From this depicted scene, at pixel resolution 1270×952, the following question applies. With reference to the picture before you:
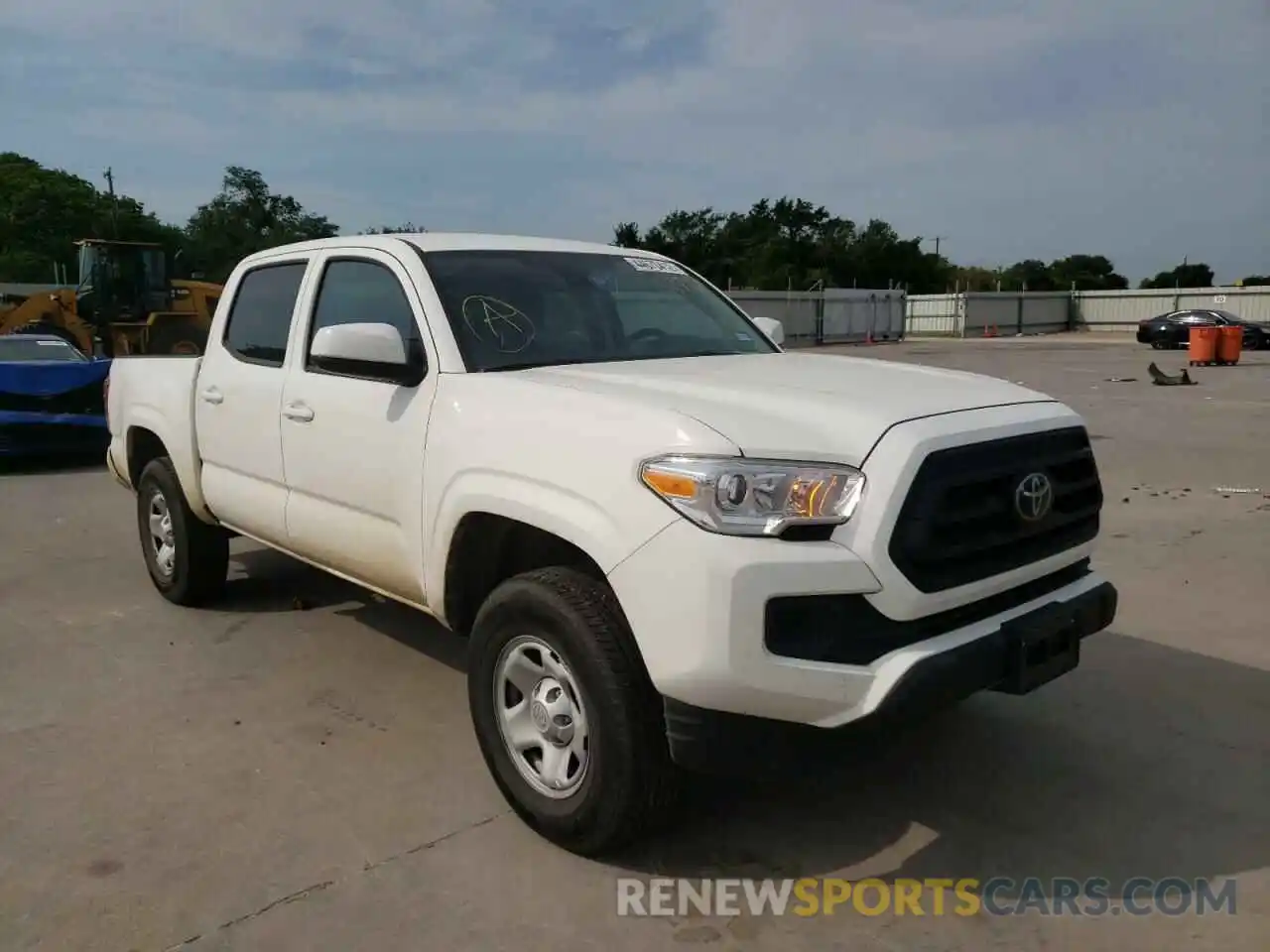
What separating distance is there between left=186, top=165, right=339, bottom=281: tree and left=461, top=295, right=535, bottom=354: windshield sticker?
78028 millimetres

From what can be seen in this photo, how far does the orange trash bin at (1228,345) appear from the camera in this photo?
26.0 m

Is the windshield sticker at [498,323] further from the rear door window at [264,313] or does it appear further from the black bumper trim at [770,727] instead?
the black bumper trim at [770,727]

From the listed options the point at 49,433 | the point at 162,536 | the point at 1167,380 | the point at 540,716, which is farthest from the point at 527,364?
the point at 1167,380

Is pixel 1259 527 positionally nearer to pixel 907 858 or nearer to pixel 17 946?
pixel 907 858

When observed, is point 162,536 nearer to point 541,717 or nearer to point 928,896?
point 541,717

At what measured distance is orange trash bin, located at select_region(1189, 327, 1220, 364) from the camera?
25.9 meters

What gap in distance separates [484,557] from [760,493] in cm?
124

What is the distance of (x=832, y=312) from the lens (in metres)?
44.1

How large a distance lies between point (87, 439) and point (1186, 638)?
1003cm

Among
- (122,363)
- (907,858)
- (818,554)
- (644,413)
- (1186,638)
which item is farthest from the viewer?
(122,363)

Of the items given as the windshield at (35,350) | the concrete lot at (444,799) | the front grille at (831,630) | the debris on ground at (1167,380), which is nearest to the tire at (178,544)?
the concrete lot at (444,799)

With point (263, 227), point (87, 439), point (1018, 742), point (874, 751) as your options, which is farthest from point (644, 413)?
point (263, 227)

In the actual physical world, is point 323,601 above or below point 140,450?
below

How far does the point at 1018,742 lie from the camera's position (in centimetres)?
399
